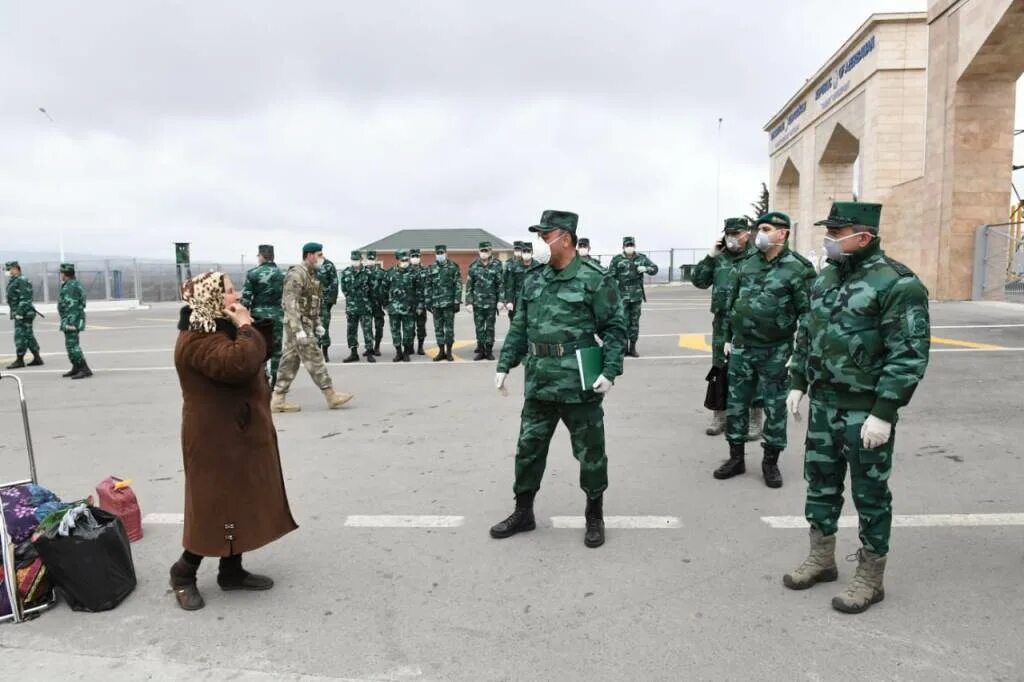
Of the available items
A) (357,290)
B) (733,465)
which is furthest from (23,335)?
(733,465)

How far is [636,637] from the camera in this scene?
3.11 m

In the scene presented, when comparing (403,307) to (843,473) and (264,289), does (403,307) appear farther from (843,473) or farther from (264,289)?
(843,473)

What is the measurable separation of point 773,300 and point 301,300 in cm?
537

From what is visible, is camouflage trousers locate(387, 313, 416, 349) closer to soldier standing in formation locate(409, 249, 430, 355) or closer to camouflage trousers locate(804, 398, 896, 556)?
soldier standing in formation locate(409, 249, 430, 355)

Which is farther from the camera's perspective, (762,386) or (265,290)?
(265,290)

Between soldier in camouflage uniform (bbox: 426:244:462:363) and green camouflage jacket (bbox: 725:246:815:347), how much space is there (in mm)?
7564

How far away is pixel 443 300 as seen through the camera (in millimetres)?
12516

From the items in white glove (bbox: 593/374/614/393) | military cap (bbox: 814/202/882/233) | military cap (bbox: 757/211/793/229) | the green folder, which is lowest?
white glove (bbox: 593/374/614/393)

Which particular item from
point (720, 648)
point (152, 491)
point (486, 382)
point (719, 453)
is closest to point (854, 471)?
point (720, 648)

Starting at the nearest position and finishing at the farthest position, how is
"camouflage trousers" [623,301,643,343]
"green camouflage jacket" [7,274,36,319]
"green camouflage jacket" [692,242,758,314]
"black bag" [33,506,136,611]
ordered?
1. "black bag" [33,506,136,611]
2. "green camouflage jacket" [692,242,758,314]
3. "green camouflage jacket" [7,274,36,319]
4. "camouflage trousers" [623,301,643,343]

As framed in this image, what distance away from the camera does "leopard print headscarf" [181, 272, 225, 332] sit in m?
3.28

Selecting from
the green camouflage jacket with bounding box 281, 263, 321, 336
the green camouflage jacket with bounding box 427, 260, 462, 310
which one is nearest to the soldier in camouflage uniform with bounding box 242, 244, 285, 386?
the green camouflage jacket with bounding box 281, 263, 321, 336

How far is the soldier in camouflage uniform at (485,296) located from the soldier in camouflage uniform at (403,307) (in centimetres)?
106

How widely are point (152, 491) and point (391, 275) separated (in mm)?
8038
